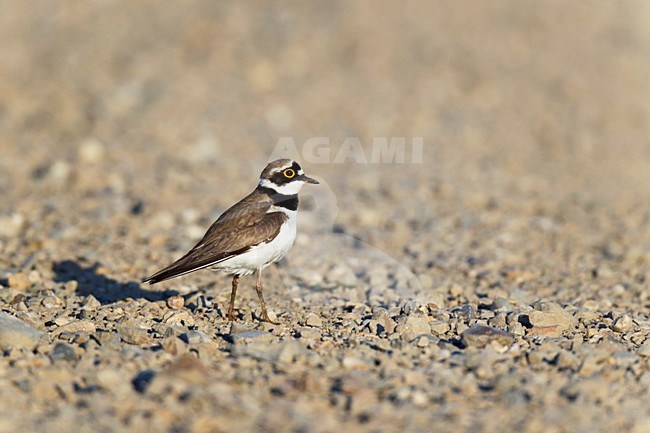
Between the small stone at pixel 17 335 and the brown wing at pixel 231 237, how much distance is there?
1104 millimetres

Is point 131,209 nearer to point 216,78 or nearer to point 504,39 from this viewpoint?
point 216,78

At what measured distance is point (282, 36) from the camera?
684 inches

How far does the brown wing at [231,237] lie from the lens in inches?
257

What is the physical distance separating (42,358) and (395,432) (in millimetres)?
2376

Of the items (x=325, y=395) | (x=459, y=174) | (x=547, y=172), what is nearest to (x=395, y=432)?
(x=325, y=395)

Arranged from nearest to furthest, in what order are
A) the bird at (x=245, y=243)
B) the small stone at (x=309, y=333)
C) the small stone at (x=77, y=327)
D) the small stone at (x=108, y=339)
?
the small stone at (x=108, y=339), the small stone at (x=77, y=327), the small stone at (x=309, y=333), the bird at (x=245, y=243)

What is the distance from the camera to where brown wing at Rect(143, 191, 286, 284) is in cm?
652

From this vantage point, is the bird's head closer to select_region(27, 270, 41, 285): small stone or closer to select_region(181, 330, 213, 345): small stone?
select_region(181, 330, 213, 345): small stone

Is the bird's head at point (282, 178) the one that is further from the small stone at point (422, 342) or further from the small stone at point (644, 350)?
the small stone at point (644, 350)

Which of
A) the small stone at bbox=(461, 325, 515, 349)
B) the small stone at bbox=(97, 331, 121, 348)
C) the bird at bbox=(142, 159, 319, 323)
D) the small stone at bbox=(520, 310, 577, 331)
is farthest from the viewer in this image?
the bird at bbox=(142, 159, 319, 323)

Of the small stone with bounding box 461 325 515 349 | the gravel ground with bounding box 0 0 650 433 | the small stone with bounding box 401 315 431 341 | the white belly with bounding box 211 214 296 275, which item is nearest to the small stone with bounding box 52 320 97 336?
the gravel ground with bounding box 0 0 650 433

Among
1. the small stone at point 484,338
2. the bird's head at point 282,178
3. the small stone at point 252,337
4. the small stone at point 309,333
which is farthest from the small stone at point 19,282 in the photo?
the small stone at point 484,338

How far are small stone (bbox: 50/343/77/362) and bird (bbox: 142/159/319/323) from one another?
3.85ft

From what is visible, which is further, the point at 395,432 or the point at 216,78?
the point at 216,78
